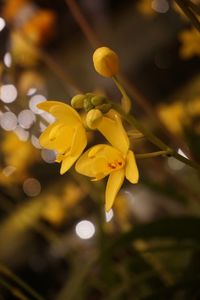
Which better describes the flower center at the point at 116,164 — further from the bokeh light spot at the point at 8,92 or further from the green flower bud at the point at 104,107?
the bokeh light spot at the point at 8,92

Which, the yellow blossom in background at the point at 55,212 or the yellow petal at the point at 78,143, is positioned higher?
the yellow petal at the point at 78,143

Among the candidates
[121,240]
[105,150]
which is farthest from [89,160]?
[121,240]

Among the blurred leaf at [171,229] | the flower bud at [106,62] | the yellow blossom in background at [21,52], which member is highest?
the flower bud at [106,62]

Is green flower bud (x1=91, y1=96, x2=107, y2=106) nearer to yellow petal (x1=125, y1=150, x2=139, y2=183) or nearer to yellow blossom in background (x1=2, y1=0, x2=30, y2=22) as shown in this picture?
yellow petal (x1=125, y1=150, x2=139, y2=183)

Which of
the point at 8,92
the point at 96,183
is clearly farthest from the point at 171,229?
the point at 8,92

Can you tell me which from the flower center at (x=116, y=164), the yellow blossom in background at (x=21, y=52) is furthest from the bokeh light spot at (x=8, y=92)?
the flower center at (x=116, y=164)

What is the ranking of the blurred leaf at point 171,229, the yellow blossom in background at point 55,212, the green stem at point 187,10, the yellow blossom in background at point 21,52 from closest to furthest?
the green stem at point 187,10 < the blurred leaf at point 171,229 < the yellow blossom in background at point 21,52 < the yellow blossom in background at point 55,212

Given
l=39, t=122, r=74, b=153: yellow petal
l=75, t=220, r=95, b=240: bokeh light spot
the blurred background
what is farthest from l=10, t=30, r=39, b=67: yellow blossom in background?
l=39, t=122, r=74, b=153: yellow petal

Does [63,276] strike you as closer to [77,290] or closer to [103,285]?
[103,285]

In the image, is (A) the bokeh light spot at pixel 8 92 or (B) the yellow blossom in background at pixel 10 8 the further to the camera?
(B) the yellow blossom in background at pixel 10 8
